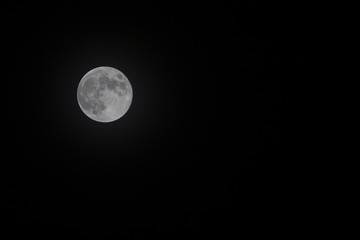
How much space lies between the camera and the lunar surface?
215 inches

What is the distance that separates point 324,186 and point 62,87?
5.87 meters

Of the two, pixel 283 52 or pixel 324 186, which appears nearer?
pixel 283 52

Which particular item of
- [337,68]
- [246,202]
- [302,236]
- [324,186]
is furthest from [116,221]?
[337,68]

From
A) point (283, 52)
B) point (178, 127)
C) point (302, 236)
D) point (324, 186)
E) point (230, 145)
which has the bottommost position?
point (302, 236)

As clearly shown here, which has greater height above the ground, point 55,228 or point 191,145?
point 191,145

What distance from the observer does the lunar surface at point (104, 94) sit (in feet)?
17.9

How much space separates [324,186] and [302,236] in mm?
1170

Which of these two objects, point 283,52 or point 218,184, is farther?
point 218,184

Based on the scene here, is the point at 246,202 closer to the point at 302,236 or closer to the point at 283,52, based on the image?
the point at 302,236

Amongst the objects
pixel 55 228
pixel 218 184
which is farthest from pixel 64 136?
pixel 218 184

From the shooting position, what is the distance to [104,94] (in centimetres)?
554

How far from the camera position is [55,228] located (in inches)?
240

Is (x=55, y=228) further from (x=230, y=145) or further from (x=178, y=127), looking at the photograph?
(x=230, y=145)

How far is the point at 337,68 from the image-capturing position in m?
5.77
